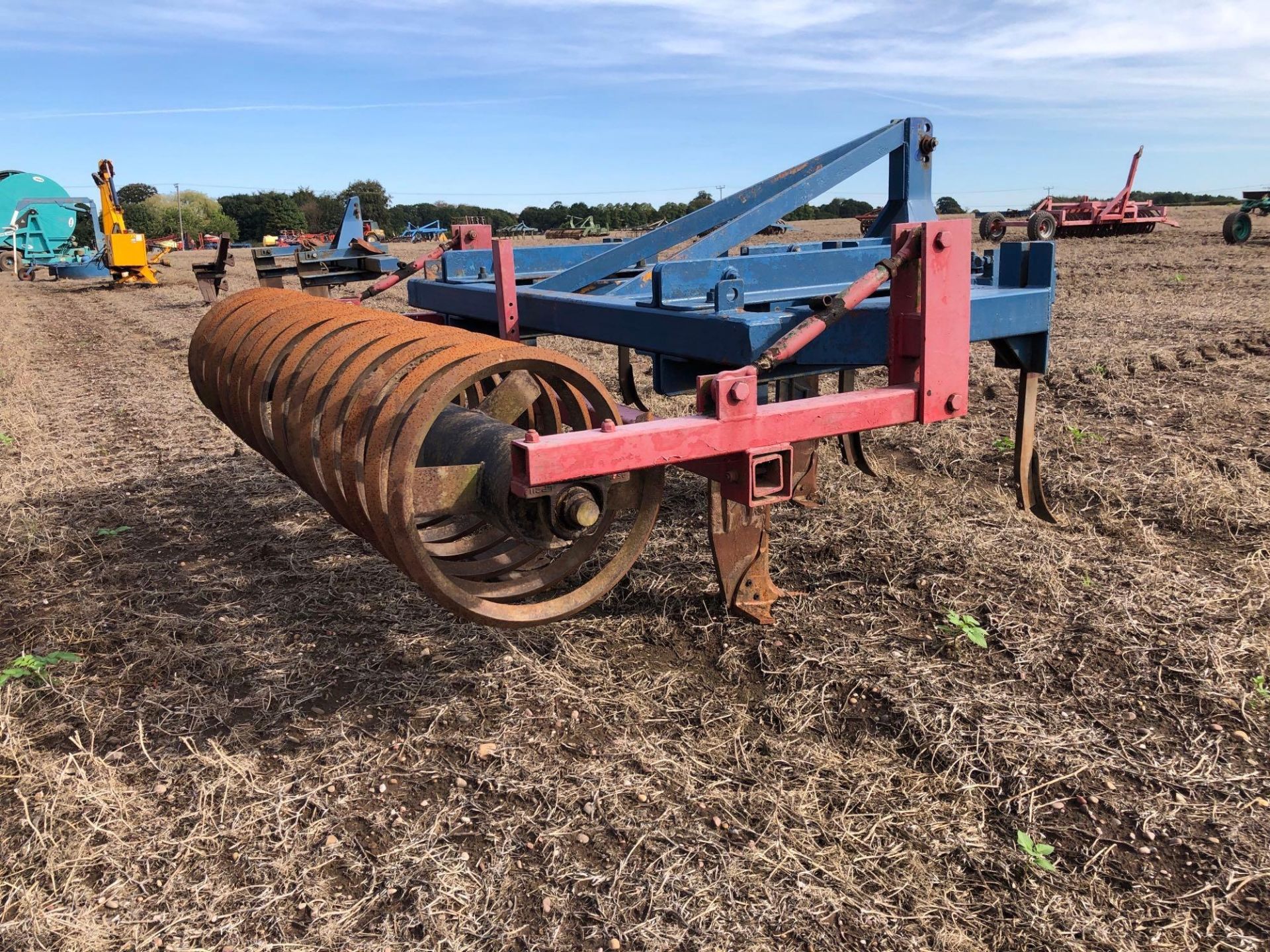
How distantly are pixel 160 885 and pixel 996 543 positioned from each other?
10.8 feet

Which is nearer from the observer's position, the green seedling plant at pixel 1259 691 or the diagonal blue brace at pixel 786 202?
the green seedling plant at pixel 1259 691

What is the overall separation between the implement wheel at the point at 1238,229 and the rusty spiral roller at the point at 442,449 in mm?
21395

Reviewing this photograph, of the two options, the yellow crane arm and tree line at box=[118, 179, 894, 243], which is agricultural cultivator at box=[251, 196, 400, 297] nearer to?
the yellow crane arm

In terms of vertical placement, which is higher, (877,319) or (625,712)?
(877,319)

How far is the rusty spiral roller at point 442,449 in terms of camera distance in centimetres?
243

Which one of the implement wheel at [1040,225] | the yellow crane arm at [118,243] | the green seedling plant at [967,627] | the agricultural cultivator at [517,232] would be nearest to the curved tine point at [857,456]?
the green seedling plant at [967,627]

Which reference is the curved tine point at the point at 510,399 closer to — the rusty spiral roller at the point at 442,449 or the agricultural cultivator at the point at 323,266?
the rusty spiral roller at the point at 442,449

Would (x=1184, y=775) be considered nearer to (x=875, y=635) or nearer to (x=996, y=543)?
(x=875, y=635)

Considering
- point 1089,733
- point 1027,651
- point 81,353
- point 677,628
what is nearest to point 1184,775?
point 1089,733

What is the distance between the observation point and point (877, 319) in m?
3.01

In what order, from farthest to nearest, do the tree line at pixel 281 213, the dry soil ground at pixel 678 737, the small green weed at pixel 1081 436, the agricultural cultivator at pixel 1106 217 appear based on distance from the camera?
the tree line at pixel 281 213
the agricultural cultivator at pixel 1106 217
the small green weed at pixel 1081 436
the dry soil ground at pixel 678 737

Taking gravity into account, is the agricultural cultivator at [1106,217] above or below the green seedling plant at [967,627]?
above

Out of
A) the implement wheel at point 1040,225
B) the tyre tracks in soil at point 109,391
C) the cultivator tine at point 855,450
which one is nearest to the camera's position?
the cultivator tine at point 855,450

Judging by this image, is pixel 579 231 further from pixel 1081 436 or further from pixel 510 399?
pixel 510 399
